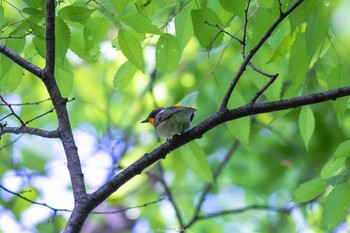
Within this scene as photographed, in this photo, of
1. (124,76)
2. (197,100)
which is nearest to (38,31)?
(124,76)

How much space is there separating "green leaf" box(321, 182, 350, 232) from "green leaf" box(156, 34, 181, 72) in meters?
1.01

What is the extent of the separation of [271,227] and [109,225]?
2022 mm

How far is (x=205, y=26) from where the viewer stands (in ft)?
8.99

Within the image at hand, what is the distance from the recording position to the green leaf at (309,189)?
8.61ft

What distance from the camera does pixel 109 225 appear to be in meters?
7.36

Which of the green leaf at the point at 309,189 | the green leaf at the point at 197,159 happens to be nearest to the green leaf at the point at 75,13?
the green leaf at the point at 197,159

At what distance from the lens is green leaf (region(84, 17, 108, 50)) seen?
8.74ft

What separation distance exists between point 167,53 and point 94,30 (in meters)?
0.41

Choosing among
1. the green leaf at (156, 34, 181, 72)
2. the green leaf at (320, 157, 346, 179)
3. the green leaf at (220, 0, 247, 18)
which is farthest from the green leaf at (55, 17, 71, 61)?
the green leaf at (320, 157, 346, 179)

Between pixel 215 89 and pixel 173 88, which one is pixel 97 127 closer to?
pixel 173 88

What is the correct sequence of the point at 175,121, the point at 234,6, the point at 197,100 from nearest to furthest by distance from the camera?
the point at 234,6
the point at 175,121
the point at 197,100

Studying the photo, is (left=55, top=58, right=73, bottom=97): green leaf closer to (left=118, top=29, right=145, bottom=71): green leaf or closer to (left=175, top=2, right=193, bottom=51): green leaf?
(left=118, top=29, right=145, bottom=71): green leaf

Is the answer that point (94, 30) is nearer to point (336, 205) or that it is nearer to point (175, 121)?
point (175, 121)

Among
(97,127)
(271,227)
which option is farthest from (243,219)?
(97,127)
